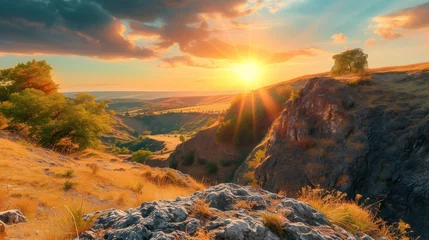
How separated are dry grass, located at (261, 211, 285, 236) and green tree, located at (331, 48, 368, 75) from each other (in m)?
62.2

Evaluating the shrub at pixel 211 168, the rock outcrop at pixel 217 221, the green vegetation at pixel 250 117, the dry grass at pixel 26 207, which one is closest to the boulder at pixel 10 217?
the dry grass at pixel 26 207

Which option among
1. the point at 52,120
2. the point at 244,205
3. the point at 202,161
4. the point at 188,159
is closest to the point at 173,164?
the point at 188,159

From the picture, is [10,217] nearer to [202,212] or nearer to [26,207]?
[26,207]

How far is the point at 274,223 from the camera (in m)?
4.84

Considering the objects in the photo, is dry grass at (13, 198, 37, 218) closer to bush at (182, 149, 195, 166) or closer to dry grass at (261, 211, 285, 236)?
dry grass at (261, 211, 285, 236)

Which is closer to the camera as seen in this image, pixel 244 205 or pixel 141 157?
→ pixel 244 205

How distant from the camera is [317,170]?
112 feet

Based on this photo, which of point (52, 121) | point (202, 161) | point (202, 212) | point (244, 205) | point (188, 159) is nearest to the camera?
point (202, 212)

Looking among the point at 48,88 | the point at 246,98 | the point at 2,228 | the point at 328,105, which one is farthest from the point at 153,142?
the point at 2,228

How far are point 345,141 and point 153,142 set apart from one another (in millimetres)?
134281

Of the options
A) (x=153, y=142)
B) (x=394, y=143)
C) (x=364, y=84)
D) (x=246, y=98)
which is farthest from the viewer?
(x=153, y=142)

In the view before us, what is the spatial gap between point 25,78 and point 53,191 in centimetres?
4036

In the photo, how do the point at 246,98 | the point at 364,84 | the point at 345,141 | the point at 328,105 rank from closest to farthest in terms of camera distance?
the point at 345,141
the point at 328,105
the point at 364,84
the point at 246,98

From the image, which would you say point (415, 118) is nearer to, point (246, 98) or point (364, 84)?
point (364, 84)
